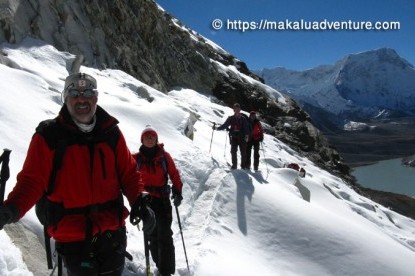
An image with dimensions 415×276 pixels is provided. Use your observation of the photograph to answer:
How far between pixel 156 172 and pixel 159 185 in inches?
7.9

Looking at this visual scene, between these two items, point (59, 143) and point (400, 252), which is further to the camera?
point (400, 252)

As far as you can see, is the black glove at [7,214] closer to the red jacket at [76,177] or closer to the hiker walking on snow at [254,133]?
the red jacket at [76,177]

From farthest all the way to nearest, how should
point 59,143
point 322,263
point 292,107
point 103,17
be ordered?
point 292,107 < point 103,17 < point 322,263 < point 59,143

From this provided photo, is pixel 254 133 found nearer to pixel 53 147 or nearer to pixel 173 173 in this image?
pixel 173 173

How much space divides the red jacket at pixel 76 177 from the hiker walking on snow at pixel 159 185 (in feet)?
9.30

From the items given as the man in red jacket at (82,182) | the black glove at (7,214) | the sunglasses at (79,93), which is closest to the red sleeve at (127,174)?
the man in red jacket at (82,182)

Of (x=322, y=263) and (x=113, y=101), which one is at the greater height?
(x=113, y=101)

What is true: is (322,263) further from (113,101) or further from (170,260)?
(113,101)

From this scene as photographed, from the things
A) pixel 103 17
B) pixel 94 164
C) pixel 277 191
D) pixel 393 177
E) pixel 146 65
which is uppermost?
pixel 103 17

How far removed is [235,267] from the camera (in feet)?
25.7

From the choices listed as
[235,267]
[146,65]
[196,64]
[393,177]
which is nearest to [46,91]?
[235,267]

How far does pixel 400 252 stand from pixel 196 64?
112 feet

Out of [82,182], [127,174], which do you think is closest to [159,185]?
[127,174]

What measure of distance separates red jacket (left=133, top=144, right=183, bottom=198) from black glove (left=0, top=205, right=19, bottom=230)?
3517mm
